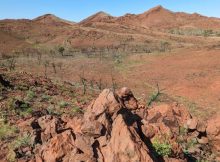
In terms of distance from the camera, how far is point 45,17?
143500 mm

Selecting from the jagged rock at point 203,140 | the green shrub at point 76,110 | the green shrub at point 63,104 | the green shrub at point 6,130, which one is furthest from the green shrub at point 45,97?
the jagged rock at point 203,140

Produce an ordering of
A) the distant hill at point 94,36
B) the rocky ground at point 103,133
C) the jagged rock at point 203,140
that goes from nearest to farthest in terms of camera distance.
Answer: the rocky ground at point 103,133 → the jagged rock at point 203,140 → the distant hill at point 94,36

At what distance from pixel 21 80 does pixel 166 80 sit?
2267cm

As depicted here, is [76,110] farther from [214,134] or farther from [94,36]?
[94,36]

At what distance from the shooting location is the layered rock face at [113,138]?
31.9ft

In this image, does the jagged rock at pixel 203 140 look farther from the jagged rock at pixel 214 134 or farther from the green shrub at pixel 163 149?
the green shrub at pixel 163 149

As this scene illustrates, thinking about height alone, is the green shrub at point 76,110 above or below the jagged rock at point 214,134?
above

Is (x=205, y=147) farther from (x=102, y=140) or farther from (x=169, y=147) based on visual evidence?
(x=102, y=140)

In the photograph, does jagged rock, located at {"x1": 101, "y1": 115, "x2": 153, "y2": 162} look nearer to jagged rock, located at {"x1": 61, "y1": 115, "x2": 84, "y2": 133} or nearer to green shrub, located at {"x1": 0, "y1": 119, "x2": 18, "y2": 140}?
jagged rock, located at {"x1": 61, "y1": 115, "x2": 84, "y2": 133}

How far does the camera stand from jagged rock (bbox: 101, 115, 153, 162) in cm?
946

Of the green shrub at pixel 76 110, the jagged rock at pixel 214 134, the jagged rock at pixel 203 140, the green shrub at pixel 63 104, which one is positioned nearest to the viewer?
the jagged rock at pixel 203 140

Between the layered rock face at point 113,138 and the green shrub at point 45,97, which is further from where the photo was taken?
the green shrub at point 45,97

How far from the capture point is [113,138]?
10148 mm

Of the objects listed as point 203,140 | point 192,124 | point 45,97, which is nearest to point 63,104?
point 45,97
